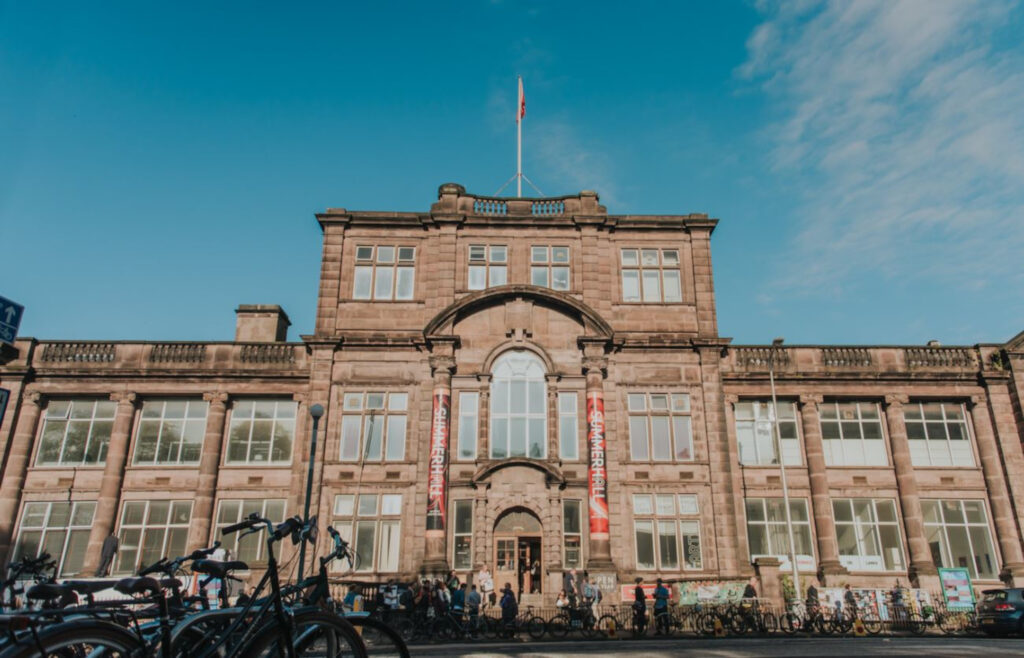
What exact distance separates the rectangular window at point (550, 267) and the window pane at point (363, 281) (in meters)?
6.74

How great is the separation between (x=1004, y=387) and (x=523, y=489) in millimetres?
20305

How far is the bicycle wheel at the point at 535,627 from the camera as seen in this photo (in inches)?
809

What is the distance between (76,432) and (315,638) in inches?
1126

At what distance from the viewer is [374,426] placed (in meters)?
28.0

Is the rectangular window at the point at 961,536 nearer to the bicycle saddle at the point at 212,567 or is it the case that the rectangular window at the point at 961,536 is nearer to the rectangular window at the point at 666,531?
the rectangular window at the point at 666,531

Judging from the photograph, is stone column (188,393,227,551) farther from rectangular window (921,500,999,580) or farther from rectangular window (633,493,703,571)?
rectangular window (921,500,999,580)

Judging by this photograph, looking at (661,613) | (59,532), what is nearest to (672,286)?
(661,613)

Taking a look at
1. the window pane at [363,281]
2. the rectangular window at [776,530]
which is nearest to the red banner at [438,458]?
the window pane at [363,281]

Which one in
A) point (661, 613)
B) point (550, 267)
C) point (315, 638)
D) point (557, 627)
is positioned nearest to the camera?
point (315, 638)

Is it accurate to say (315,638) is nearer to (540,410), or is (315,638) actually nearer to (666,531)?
(540,410)

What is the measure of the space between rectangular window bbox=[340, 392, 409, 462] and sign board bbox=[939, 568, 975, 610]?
20.3 metres

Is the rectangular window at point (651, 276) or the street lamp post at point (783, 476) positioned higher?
the rectangular window at point (651, 276)

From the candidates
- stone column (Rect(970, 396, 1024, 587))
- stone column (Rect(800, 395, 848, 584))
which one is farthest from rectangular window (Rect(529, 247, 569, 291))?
stone column (Rect(970, 396, 1024, 587))

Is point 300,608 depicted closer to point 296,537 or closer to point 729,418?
point 296,537
